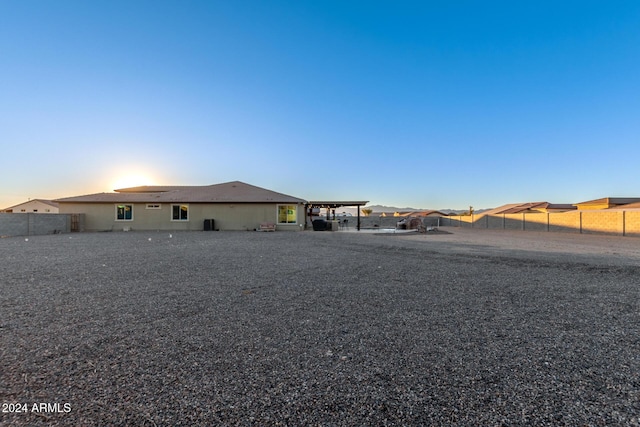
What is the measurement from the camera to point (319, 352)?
2400mm

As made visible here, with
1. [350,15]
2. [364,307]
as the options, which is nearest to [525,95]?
[350,15]

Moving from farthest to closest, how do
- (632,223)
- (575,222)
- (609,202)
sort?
1. (609,202)
2. (575,222)
3. (632,223)

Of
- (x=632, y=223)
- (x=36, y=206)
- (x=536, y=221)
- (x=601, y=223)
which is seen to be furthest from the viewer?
(x=36, y=206)

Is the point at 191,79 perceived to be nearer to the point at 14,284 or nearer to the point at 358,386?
the point at 14,284

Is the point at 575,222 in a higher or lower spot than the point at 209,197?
lower

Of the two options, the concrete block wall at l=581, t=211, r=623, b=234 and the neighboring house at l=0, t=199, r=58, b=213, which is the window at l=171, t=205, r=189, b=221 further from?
the neighboring house at l=0, t=199, r=58, b=213

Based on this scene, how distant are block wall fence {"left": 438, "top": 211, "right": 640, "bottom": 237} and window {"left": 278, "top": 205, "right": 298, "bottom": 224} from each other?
65.2 feet

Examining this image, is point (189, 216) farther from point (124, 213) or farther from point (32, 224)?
point (32, 224)

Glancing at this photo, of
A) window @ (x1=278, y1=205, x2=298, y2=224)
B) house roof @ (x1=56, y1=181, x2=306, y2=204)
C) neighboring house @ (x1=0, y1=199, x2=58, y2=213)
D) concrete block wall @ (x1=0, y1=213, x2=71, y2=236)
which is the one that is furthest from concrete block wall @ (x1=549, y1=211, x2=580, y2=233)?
neighboring house @ (x1=0, y1=199, x2=58, y2=213)

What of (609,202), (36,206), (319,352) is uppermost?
(36,206)

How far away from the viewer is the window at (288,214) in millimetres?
20547

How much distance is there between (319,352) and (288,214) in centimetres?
1858

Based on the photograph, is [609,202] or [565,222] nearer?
[565,222]

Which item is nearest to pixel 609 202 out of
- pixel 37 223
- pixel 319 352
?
pixel 319 352
